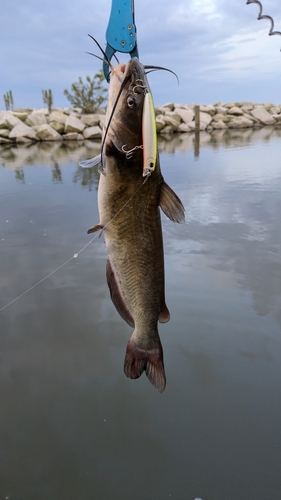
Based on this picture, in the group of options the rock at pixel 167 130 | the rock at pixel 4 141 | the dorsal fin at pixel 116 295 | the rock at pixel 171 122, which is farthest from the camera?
the rock at pixel 167 130

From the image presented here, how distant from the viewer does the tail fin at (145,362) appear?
203cm

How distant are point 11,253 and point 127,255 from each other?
3.45 meters

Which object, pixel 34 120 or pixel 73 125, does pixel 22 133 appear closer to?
pixel 34 120

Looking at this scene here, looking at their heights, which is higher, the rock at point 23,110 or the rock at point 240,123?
the rock at point 23,110

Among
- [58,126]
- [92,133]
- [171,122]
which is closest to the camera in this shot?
[92,133]

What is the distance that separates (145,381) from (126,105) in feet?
6.47

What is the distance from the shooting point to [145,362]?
6.72ft

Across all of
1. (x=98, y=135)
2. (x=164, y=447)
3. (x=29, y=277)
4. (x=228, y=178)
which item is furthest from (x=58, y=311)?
(x=98, y=135)

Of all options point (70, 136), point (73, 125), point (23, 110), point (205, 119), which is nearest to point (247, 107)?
point (205, 119)

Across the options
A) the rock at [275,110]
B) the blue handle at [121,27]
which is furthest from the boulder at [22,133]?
the rock at [275,110]

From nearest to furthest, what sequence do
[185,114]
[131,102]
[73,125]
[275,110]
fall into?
[131,102], [73,125], [185,114], [275,110]

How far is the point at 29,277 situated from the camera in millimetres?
4191

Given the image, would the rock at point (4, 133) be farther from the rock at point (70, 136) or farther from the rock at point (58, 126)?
the rock at point (70, 136)

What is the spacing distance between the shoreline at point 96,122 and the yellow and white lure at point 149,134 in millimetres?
22833
